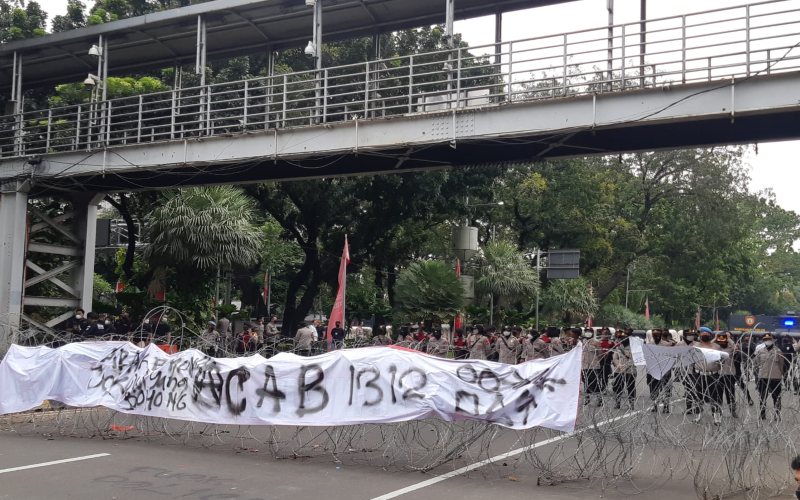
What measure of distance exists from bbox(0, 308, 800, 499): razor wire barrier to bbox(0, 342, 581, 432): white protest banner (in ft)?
1.52

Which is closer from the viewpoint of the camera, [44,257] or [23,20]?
[44,257]

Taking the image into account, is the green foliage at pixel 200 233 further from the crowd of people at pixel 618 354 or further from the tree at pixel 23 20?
the tree at pixel 23 20

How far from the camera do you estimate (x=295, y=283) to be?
34.7 m

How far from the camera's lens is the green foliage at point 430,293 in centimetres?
2844

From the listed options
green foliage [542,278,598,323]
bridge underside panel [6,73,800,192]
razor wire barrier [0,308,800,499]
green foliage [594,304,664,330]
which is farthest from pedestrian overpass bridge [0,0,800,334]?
green foliage [594,304,664,330]

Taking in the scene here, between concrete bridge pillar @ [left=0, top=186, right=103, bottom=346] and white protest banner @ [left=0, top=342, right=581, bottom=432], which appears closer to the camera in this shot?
white protest banner @ [left=0, top=342, right=581, bottom=432]

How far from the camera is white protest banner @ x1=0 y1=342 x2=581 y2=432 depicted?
9578mm

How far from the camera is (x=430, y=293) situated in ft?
93.4

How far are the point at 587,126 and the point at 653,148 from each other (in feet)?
6.38

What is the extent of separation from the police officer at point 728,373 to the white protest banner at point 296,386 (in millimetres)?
1674

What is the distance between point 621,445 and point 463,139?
9511 millimetres

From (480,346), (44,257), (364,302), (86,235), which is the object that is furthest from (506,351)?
(364,302)

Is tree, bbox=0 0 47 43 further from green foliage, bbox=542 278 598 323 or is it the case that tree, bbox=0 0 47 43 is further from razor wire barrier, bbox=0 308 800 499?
green foliage, bbox=542 278 598 323

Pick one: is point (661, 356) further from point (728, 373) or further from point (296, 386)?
point (296, 386)
